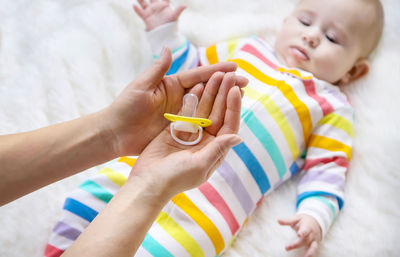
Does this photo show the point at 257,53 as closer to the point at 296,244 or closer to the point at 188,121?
the point at 188,121

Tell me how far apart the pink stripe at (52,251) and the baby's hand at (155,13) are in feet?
2.91

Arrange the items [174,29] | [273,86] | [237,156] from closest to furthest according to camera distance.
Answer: [237,156], [273,86], [174,29]

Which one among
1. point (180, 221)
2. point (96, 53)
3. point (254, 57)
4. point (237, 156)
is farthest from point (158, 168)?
point (96, 53)

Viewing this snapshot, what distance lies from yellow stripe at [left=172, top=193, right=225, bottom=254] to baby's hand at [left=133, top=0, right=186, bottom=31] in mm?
726

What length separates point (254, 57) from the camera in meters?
1.40

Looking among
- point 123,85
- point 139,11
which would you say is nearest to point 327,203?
point 123,85

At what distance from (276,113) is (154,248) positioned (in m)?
0.60

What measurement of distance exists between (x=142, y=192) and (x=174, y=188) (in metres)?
0.08

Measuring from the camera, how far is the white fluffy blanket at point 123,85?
47.4 inches

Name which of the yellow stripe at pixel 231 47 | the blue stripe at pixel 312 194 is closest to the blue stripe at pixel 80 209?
the blue stripe at pixel 312 194

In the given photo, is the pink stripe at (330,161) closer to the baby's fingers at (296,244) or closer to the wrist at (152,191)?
the baby's fingers at (296,244)

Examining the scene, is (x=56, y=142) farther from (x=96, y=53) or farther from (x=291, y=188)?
(x=291, y=188)

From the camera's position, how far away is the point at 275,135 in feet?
4.15

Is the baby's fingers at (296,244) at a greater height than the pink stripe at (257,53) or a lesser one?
lesser
